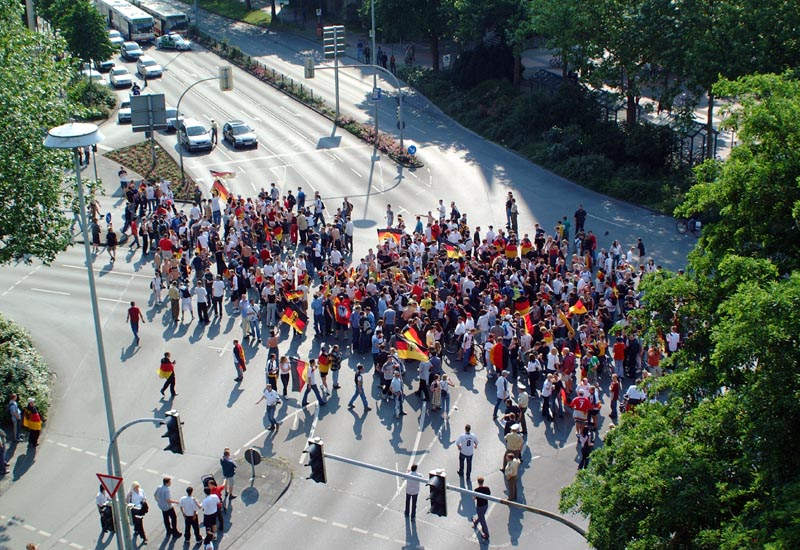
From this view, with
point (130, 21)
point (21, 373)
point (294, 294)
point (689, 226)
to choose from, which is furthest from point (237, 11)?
point (21, 373)

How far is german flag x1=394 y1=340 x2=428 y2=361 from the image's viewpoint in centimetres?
2966

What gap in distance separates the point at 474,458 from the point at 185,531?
7482 millimetres

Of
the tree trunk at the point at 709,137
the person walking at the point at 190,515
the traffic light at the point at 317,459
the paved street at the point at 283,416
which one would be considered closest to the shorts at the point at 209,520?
the person walking at the point at 190,515

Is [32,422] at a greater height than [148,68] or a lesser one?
lesser

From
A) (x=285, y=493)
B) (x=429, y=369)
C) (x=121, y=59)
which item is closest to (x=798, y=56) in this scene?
(x=429, y=369)

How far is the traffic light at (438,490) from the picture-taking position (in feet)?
62.0

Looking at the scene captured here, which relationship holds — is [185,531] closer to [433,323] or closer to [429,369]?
[429,369]

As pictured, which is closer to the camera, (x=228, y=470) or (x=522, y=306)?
(x=228, y=470)

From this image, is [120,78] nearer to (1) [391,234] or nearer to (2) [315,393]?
(1) [391,234]

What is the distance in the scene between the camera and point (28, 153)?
92.6 feet

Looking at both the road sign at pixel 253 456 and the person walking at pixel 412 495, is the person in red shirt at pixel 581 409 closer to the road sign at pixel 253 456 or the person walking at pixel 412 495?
the person walking at pixel 412 495

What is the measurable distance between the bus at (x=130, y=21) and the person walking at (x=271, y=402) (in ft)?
184

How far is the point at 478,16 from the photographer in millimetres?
57312

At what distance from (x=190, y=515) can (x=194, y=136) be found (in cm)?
3414
